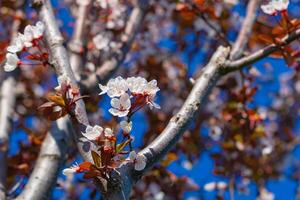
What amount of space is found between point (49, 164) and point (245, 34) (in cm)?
109

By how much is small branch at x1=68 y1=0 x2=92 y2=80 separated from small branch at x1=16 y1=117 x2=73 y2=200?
362 mm

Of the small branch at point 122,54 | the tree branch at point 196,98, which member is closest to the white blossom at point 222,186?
the small branch at point 122,54

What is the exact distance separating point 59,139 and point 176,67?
2.23 metres

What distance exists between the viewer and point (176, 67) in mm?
4051

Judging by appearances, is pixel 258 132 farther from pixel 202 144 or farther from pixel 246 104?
pixel 202 144

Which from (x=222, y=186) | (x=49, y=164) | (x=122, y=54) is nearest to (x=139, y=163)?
(x=49, y=164)

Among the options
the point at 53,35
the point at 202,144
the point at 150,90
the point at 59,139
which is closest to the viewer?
the point at 150,90

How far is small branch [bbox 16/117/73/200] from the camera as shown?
66.7 inches

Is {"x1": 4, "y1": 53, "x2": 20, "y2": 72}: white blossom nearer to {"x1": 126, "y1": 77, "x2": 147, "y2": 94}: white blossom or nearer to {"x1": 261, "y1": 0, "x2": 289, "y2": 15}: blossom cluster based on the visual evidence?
{"x1": 126, "y1": 77, "x2": 147, "y2": 94}: white blossom

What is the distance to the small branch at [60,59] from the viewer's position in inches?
52.5

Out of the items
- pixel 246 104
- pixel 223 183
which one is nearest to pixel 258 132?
pixel 246 104

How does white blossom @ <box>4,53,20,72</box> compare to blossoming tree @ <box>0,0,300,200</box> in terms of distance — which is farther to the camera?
white blossom @ <box>4,53,20,72</box>

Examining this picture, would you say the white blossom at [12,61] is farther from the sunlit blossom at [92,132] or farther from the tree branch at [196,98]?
the tree branch at [196,98]

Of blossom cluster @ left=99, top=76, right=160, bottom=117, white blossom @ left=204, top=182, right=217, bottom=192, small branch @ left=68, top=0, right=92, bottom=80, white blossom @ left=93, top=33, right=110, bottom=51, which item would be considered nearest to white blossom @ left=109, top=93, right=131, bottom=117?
blossom cluster @ left=99, top=76, right=160, bottom=117
